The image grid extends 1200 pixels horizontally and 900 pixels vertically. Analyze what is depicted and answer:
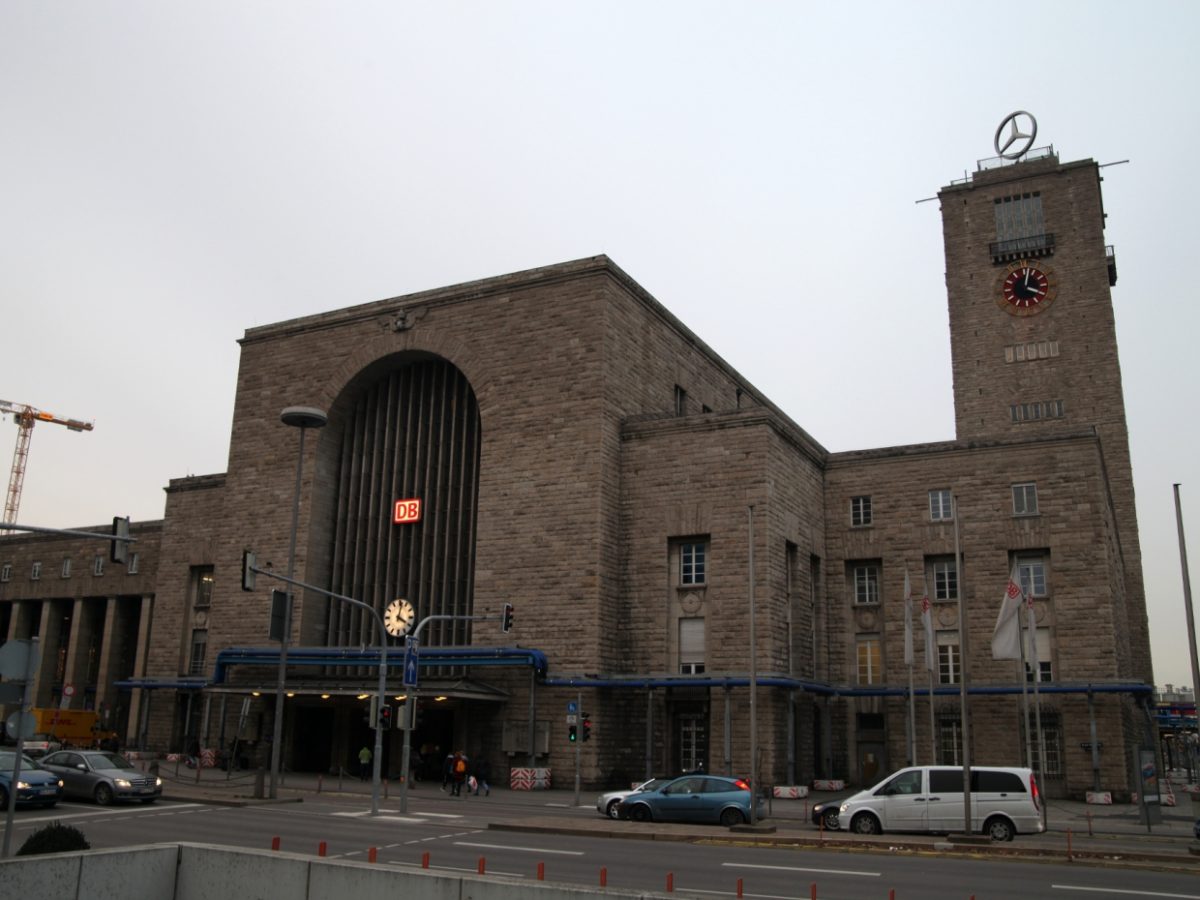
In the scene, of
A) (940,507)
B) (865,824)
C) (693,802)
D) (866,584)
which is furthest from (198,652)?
(865,824)

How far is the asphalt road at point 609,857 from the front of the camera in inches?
654

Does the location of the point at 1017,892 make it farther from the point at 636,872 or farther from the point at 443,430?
the point at 443,430

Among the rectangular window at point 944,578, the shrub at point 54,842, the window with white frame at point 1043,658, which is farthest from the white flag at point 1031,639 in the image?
the shrub at point 54,842

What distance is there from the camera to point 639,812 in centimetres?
2753

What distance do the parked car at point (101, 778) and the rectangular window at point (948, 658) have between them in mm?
27550

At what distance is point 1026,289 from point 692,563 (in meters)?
32.6

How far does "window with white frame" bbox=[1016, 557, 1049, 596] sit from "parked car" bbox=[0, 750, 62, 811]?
32024 mm

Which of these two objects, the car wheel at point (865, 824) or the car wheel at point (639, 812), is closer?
the car wheel at point (865, 824)

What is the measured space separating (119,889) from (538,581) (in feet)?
91.5

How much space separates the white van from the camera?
24188 millimetres

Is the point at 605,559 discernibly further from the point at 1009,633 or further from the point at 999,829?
the point at 999,829

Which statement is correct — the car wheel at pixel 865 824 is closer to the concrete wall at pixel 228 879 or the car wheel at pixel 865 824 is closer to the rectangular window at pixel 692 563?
the rectangular window at pixel 692 563

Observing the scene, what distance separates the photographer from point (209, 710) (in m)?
45.0

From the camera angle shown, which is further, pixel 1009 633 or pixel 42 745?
pixel 42 745
